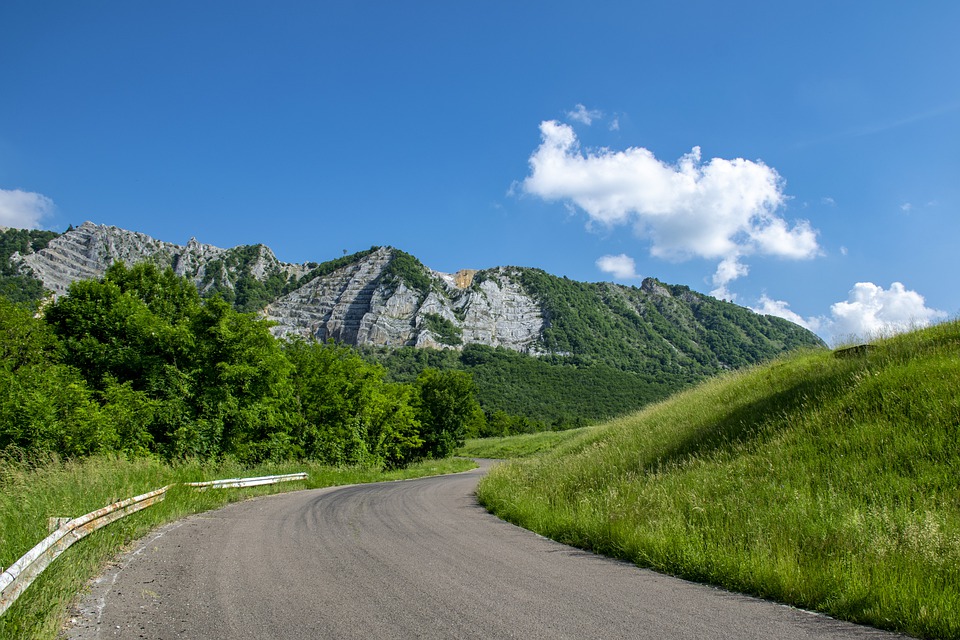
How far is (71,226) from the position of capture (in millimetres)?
187750

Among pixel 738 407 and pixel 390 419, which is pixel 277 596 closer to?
pixel 738 407

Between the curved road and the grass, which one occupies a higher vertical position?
the curved road

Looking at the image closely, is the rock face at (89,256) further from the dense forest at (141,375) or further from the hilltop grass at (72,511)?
the hilltop grass at (72,511)

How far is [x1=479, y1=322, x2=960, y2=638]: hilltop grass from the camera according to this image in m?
5.63

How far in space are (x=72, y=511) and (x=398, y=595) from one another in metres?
5.66

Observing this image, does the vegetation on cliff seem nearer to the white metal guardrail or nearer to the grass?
the grass

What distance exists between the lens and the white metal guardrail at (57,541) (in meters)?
4.28

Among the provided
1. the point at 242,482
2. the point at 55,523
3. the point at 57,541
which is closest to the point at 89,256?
the point at 242,482

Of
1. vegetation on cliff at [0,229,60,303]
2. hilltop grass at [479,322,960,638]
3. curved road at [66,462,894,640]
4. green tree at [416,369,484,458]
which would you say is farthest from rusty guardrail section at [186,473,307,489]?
vegetation on cliff at [0,229,60,303]

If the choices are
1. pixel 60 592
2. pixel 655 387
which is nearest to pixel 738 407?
pixel 60 592

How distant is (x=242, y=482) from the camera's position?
16.2 m

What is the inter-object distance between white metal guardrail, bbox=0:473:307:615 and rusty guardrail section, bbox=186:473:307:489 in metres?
2.83

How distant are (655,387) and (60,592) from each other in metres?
144

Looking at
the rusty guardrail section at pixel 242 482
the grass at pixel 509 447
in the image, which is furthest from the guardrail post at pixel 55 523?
the grass at pixel 509 447
